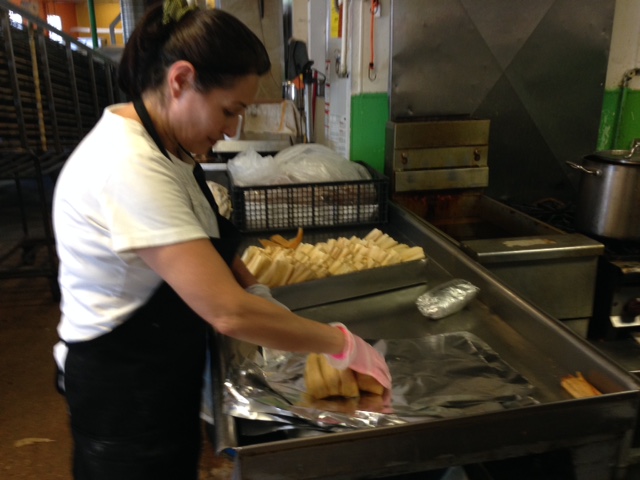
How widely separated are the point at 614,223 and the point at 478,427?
3.73 feet

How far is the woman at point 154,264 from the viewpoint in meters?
0.79

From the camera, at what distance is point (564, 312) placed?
167 centimetres

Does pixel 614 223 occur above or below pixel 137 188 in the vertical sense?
below

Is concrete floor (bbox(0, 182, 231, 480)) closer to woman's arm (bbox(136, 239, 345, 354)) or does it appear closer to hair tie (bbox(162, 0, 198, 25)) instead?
woman's arm (bbox(136, 239, 345, 354))

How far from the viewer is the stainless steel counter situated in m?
0.81

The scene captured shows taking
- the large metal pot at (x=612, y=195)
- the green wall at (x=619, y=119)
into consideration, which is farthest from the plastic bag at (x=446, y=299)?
the green wall at (x=619, y=119)

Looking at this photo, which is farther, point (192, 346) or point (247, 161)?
point (247, 161)

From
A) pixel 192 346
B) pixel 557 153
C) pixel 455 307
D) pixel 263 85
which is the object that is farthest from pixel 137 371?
pixel 263 85

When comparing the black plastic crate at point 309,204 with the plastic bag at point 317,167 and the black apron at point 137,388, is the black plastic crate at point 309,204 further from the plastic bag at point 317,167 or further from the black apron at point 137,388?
the black apron at point 137,388

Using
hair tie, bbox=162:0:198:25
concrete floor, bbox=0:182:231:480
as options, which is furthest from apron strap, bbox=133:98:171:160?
concrete floor, bbox=0:182:231:480

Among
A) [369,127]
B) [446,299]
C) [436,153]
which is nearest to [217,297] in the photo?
[446,299]

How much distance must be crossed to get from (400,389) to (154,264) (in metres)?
0.52

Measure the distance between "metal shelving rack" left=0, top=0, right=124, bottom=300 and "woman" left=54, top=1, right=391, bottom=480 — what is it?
243 centimetres

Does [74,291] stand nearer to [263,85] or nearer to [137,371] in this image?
[137,371]
